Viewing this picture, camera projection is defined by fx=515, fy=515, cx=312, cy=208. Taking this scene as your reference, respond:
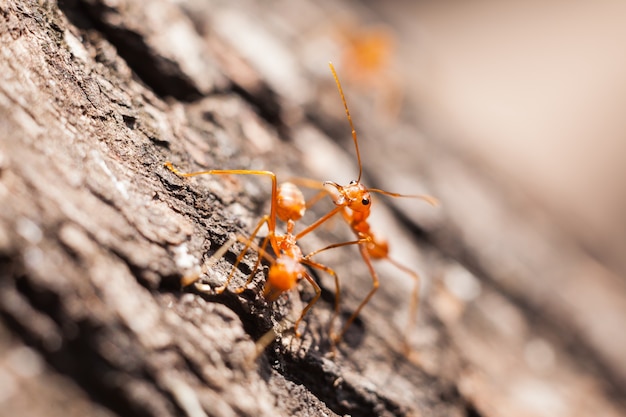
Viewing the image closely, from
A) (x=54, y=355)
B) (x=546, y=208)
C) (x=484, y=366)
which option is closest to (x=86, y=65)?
(x=54, y=355)

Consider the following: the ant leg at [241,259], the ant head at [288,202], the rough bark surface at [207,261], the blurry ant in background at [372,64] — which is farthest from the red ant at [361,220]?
the blurry ant in background at [372,64]

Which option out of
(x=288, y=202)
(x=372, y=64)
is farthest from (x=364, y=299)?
(x=372, y=64)

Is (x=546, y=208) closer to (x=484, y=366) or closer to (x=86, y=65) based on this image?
(x=484, y=366)

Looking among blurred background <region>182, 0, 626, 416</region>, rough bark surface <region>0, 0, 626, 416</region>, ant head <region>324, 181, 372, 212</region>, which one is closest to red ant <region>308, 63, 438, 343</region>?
ant head <region>324, 181, 372, 212</region>

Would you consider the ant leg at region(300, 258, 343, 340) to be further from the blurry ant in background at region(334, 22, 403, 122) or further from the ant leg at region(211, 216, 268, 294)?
the blurry ant in background at region(334, 22, 403, 122)

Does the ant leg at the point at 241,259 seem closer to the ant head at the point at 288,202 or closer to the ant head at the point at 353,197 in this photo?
the ant head at the point at 288,202
